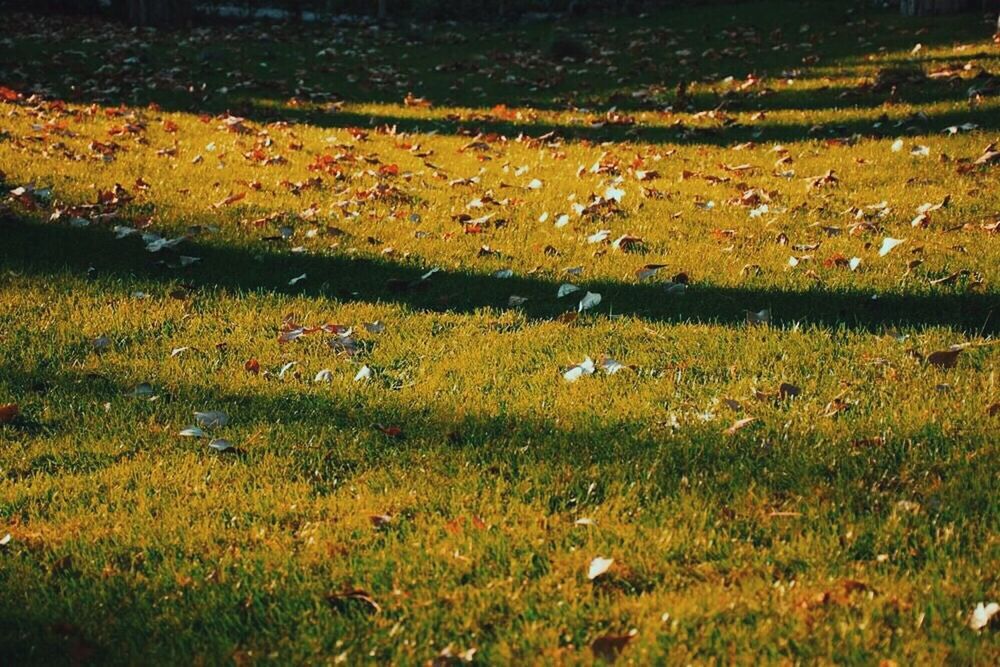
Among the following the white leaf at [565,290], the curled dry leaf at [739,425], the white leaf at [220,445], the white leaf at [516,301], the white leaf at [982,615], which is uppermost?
the white leaf at [982,615]

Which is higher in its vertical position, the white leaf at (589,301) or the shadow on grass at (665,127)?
the shadow on grass at (665,127)

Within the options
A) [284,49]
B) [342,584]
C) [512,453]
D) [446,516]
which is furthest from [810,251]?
[284,49]

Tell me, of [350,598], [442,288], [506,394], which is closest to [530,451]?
[506,394]

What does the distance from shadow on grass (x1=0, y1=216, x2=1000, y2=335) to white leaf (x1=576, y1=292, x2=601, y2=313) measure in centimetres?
4

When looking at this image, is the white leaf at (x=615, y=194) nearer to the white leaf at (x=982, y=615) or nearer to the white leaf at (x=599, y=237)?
the white leaf at (x=599, y=237)

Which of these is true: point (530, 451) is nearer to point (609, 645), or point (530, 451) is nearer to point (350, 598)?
point (350, 598)

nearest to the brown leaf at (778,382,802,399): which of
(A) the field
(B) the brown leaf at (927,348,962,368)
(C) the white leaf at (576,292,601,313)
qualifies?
(A) the field

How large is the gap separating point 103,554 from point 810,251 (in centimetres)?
411

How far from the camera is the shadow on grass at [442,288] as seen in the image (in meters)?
4.60

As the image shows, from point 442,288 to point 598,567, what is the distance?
2.79 m

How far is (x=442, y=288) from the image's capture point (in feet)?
17.5

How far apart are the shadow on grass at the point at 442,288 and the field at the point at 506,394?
0.03 m

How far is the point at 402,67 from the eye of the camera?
13930 millimetres

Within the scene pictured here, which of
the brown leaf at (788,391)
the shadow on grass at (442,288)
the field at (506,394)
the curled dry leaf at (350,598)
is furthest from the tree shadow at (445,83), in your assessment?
the curled dry leaf at (350,598)
